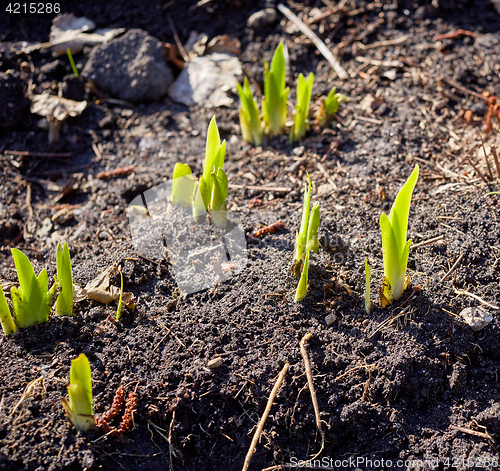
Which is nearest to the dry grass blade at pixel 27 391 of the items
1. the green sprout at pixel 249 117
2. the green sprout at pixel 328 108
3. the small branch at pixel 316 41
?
the green sprout at pixel 249 117

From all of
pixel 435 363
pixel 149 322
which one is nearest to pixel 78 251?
pixel 149 322

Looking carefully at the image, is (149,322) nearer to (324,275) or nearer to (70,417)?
(70,417)

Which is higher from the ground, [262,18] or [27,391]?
[262,18]

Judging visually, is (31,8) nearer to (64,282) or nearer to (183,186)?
(183,186)

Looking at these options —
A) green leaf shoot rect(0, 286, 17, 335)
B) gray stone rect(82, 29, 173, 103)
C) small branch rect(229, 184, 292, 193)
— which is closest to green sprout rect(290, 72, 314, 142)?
small branch rect(229, 184, 292, 193)

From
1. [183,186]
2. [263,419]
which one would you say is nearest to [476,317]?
[263,419]

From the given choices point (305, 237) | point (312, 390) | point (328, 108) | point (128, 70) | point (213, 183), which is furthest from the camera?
point (128, 70)

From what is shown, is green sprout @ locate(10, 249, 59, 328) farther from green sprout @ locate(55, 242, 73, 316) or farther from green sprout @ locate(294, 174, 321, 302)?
green sprout @ locate(294, 174, 321, 302)

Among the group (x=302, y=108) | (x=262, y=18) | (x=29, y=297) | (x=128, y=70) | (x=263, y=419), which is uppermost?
(x=262, y=18)
